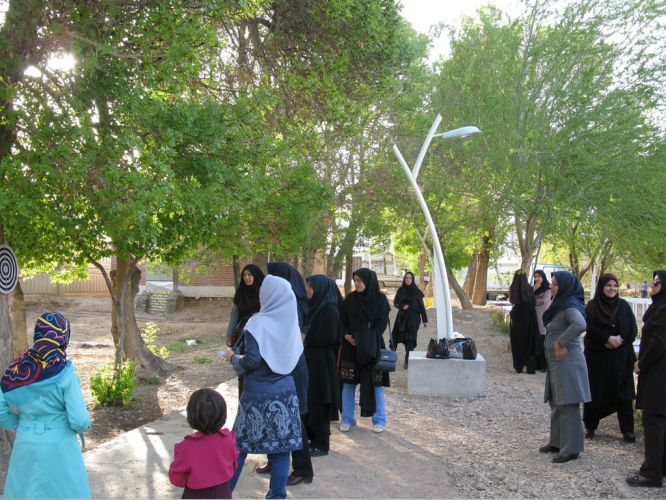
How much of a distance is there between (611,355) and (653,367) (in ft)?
5.51

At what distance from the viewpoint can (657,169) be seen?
542 inches

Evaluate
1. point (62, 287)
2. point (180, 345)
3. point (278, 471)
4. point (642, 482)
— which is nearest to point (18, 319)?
point (278, 471)

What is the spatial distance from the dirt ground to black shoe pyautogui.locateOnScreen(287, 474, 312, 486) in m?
0.06

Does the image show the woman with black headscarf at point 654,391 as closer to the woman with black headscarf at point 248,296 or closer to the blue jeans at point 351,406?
the blue jeans at point 351,406

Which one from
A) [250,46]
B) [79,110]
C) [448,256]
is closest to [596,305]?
[79,110]

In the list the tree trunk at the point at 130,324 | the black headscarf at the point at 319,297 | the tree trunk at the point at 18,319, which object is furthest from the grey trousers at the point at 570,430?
the tree trunk at the point at 18,319

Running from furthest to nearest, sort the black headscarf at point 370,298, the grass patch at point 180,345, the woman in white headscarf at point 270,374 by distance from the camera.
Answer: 1. the grass patch at point 180,345
2. the black headscarf at point 370,298
3. the woman in white headscarf at point 270,374

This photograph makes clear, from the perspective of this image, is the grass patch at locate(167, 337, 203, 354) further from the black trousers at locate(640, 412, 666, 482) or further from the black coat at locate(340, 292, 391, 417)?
the black trousers at locate(640, 412, 666, 482)

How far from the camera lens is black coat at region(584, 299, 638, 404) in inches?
281

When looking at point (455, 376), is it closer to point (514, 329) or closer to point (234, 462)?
point (514, 329)

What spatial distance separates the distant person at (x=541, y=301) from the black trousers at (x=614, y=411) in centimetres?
455

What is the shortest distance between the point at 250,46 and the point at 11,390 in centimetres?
951

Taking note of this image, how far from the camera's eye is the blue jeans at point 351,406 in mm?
7432

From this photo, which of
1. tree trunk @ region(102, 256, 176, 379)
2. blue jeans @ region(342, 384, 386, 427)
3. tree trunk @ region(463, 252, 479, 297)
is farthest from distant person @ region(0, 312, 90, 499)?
tree trunk @ region(463, 252, 479, 297)
